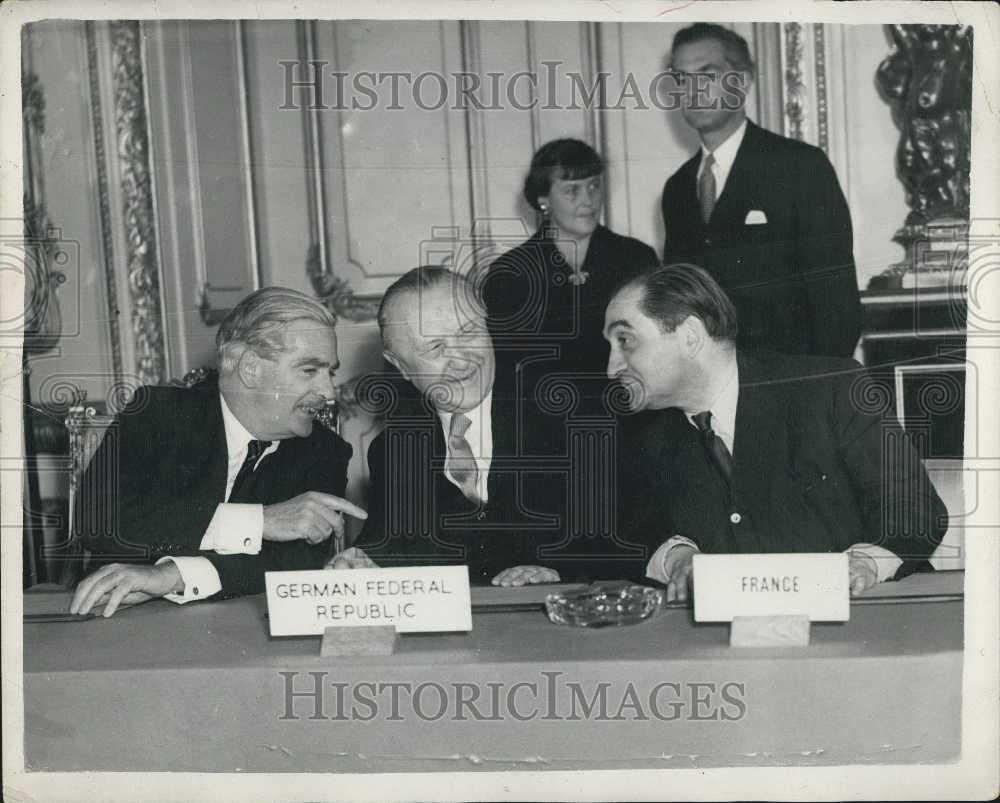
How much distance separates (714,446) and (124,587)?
44.1 inches

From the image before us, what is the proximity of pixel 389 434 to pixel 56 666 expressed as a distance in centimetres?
72

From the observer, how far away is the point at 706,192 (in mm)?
2414

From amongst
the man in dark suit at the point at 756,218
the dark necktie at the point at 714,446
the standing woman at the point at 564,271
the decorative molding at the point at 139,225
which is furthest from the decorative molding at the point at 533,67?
the decorative molding at the point at 139,225

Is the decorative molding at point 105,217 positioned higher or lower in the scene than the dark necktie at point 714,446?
higher

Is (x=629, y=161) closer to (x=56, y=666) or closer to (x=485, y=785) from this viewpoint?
(x=485, y=785)

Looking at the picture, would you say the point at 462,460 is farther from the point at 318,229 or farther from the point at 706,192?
the point at 706,192

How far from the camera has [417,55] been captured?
7.66 ft

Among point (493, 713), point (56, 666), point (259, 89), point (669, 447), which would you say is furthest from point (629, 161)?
point (56, 666)

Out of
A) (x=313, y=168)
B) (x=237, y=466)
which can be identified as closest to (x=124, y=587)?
(x=237, y=466)

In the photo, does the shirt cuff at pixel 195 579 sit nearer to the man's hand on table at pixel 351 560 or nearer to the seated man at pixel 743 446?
the man's hand on table at pixel 351 560

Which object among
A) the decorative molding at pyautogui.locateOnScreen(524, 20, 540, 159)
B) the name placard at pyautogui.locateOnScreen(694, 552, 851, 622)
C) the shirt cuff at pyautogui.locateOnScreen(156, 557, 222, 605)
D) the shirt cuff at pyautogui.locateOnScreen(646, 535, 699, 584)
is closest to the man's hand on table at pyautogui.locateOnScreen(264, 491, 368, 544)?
the shirt cuff at pyautogui.locateOnScreen(156, 557, 222, 605)

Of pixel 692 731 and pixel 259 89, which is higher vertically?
pixel 259 89

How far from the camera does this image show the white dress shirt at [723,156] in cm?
240

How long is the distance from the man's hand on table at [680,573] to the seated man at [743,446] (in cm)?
1
